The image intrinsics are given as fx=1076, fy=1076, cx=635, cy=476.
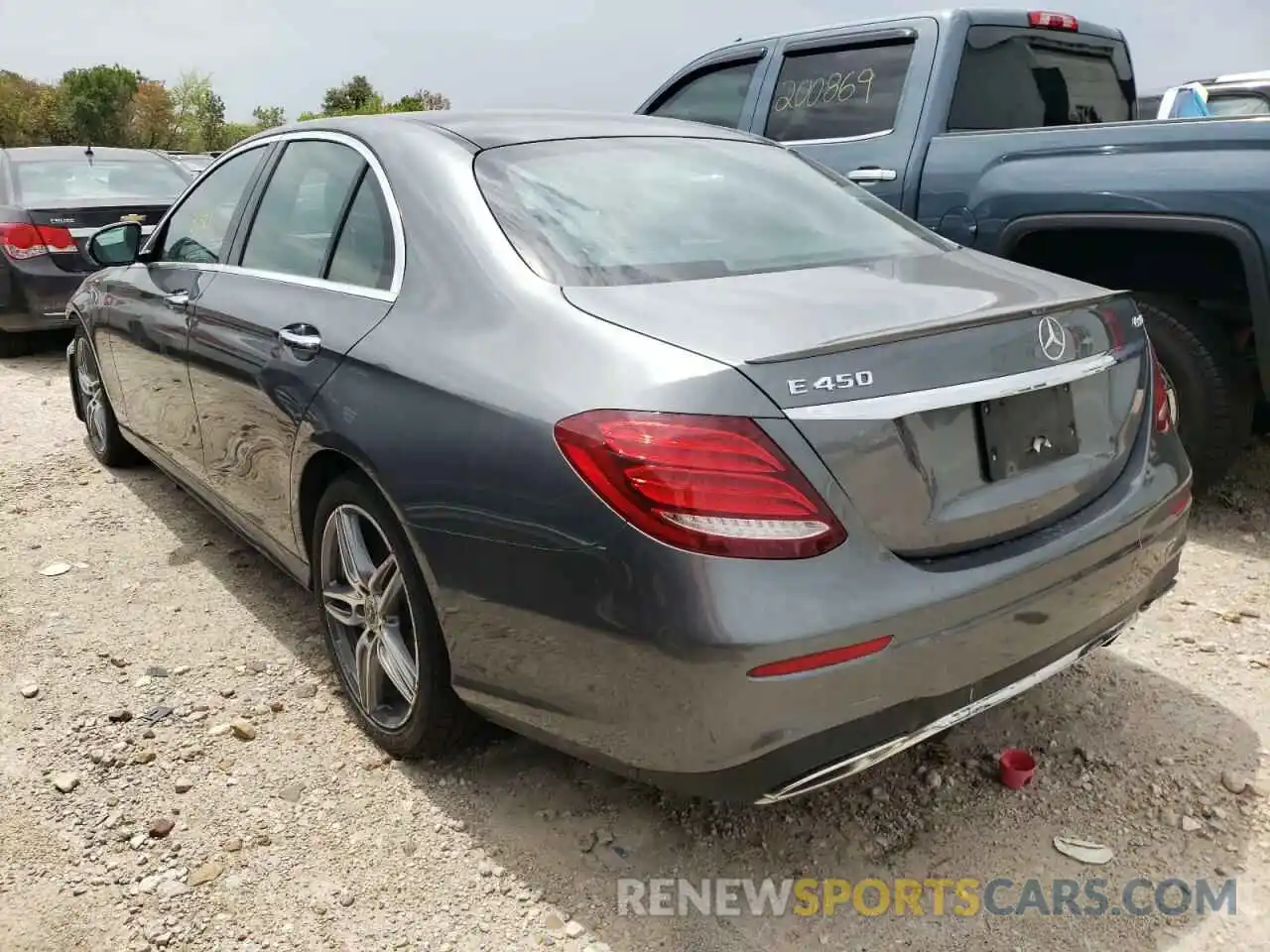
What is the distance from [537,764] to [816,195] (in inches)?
67.0

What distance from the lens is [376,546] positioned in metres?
2.66

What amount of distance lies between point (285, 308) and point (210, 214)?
112cm

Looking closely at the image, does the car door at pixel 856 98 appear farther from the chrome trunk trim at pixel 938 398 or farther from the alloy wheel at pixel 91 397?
the alloy wheel at pixel 91 397

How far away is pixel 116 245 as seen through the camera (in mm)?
4289

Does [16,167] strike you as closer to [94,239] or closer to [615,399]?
[94,239]

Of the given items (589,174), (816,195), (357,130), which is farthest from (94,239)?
(816,195)

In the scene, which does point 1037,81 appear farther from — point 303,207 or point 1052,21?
point 303,207

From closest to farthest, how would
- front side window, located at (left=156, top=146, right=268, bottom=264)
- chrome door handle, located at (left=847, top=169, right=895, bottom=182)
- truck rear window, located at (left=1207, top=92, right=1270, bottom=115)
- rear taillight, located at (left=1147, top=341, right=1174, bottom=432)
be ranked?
rear taillight, located at (left=1147, top=341, right=1174, bottom=432), front side window, located at (left=156, top=146, right=268, bottom=264), chrome door handle, located at (left=847, top=169, right=895, bottom=182), truck rear window, located at (left=1207, top=92, right=1270, bottom=115)

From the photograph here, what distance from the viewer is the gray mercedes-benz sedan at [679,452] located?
1.84 metres

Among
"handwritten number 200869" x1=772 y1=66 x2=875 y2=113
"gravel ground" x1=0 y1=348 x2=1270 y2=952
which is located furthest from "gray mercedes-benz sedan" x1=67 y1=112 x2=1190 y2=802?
"handwritten number 200869" x1=772 y1=66 x2=875 y2=113

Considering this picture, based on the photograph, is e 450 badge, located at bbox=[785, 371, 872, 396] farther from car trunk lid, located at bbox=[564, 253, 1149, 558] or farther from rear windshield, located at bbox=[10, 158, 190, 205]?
rear windshield, located at bbox=[10, 158, 190, 205]

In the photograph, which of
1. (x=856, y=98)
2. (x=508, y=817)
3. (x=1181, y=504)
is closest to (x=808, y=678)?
(x=508, y=817)

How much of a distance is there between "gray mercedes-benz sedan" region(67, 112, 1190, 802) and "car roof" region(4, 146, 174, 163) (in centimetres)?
629

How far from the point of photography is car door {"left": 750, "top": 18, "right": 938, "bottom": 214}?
473 cm
